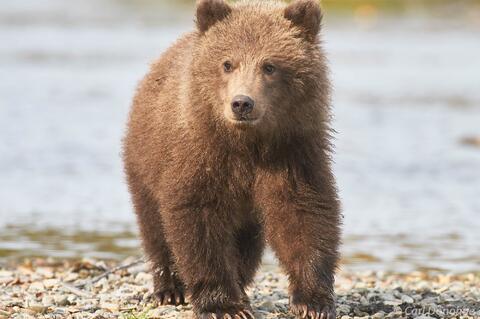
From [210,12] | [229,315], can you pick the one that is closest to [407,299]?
[229,315]

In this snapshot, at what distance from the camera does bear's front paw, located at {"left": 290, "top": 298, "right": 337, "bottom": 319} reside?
6641 millimetres

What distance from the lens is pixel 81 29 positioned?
38250mm

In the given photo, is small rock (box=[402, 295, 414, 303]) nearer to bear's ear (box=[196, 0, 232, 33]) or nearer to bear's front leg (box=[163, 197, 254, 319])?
bear's front leg (box=[163, 197, 254, 319])

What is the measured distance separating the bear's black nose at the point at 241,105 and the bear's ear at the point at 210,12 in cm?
71

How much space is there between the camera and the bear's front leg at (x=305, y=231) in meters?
6.55

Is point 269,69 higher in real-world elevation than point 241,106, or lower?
higher

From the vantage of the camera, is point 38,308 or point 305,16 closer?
point 305,16

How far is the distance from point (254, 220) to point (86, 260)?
9.59ft

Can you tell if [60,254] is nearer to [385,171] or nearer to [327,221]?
[327,221]

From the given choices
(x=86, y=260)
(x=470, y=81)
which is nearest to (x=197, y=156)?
(x=86, y=260)

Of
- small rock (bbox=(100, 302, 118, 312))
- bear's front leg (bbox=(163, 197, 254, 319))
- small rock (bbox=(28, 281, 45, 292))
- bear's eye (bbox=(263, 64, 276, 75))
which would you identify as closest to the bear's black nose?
bear's eye (bbox=(263, 64, 276, 75))

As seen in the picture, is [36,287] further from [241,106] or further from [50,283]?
[241,106]

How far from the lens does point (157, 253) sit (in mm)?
7672

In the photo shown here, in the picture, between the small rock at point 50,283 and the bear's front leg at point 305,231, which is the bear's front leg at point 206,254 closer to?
the bear's front leg at point 305,231
